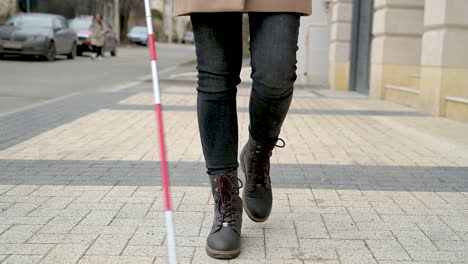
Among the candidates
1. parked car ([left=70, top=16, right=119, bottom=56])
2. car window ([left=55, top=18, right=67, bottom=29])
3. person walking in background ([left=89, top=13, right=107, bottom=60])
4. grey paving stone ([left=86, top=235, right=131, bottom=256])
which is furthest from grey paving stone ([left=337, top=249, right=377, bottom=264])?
parked car ([left=70, top=16, right=119, bottom=56])

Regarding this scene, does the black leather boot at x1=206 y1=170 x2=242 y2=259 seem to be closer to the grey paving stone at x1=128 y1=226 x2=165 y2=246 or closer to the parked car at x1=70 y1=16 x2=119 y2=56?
the grey paving stone at x1=128 y1=226 x2=165 y2=246

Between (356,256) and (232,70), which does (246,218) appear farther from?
(232,70)

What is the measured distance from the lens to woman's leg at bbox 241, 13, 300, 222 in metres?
2.42

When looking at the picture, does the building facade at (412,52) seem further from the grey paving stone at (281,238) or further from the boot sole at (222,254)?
the boot sole at (222,254)

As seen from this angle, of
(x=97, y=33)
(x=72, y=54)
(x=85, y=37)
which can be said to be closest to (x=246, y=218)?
(x=72, y=54)

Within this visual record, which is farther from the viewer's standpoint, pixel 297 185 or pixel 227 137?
pixel 297 185

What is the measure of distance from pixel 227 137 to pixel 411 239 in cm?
98

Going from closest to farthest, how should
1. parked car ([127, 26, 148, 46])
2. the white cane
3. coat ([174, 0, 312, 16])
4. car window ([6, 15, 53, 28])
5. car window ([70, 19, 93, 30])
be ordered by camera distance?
1. the white cane
2. coat ([174, 0, 312, 16])
3. car window ([6, 15, 53, 28])
4. car window ([70, 19, 93, 30])
5. parked car ([127, 26, 148, 46])

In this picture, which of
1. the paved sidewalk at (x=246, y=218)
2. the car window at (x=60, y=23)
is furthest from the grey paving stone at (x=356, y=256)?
the car window at (x=60, y=23)

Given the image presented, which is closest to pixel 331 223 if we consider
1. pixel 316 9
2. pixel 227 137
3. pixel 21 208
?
pixel 227 137

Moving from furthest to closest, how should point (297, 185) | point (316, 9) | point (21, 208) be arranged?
point (316, 9) < point (297, 185) < point (21, 208)

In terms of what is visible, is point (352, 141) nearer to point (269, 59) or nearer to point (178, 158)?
point (178, 158)

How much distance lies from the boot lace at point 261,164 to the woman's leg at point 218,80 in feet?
0.59

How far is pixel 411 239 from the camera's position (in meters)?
2.72
